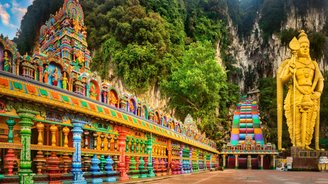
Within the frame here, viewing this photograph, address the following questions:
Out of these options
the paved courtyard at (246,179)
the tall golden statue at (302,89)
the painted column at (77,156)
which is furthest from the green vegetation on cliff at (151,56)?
the painted column at (77,156)

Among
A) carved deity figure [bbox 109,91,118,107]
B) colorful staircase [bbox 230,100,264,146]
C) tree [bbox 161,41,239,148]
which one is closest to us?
carved deity figure [bbox 109,91,118,107]

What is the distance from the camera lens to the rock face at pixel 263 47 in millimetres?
54344

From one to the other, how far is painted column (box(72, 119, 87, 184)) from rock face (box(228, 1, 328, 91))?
1910 inches

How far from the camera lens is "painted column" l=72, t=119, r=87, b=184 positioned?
621 cm

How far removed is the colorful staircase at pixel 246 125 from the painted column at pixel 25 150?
101ft

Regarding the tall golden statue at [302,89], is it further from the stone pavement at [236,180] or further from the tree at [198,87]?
the stone pavement at [236,180]

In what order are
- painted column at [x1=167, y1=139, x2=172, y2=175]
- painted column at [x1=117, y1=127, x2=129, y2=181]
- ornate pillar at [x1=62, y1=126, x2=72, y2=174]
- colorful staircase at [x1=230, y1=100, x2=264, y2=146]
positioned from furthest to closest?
colorful staircase at [x1=230, y1=100, x2=264, y2=146] → painted column at [x1=167, y1=139, x2=172, y2=175] → painted column at [x1=117, y1=127, x2=129, y2=181] → ornate pillar at [x1=62, y1=126, x2=72, y2=174]

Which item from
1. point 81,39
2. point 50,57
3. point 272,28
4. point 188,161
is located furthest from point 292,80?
point 272,28

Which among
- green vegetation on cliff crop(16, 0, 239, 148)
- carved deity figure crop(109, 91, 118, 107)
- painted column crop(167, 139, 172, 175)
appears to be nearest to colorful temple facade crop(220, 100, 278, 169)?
green vegetation on cliff crop(16, 0, 239, 148)

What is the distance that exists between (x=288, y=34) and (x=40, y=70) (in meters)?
36.2

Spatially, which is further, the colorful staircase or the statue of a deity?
the colorful staircase

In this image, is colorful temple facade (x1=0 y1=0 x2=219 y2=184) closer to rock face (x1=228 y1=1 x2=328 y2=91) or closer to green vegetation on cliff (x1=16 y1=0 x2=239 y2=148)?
green vegetation on cliff (x1=16 y1=0 x2=239 y2=148)

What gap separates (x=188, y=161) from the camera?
623 inches

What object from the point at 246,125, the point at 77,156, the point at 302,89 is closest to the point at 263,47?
the point at 246,125
